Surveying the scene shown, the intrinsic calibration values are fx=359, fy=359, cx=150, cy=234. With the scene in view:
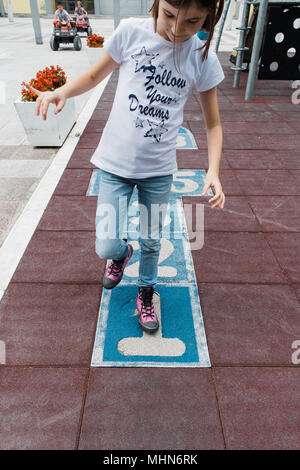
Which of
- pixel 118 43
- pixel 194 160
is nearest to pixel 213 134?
pixel 118 43

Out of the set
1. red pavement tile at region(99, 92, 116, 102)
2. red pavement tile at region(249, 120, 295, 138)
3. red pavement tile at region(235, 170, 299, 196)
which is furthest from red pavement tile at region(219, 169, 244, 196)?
red pavement tile at region(99, 92, 116, 102)

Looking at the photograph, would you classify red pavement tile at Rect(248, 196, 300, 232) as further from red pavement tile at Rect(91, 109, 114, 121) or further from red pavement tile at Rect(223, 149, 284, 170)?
red pavement tile at Rect(91, 109, 114, 121)

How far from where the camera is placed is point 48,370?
2.02 metres

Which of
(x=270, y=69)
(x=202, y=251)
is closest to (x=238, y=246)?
(x=202, y=251)

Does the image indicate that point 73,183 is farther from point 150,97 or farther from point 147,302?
point 150,97

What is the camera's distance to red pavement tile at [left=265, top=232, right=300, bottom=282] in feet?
9.40

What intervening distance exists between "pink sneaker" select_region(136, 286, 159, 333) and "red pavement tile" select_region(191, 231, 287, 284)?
1.87 feet

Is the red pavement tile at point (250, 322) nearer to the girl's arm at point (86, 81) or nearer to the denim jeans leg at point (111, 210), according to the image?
the denim jeans leg at point (111, 210)

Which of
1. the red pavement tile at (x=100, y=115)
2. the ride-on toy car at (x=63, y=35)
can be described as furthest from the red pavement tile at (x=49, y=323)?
the ride-on toy car at (x=63, y=35)

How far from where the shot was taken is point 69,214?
352cm

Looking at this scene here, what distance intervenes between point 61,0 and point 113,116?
41.6 meters

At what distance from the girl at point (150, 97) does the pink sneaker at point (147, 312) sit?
406mm

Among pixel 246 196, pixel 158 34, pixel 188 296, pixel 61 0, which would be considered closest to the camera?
pixel 158 34
